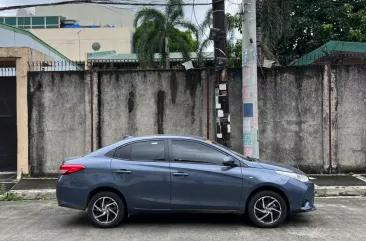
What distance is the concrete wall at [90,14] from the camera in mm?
58719

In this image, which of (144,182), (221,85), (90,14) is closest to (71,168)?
(144,182)

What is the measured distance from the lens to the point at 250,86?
9.77 m

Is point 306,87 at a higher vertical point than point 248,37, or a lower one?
lower

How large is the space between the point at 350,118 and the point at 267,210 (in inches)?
227

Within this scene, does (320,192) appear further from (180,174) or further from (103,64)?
(103,64)

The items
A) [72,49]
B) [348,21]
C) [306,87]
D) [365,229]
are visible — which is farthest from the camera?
[72,49]

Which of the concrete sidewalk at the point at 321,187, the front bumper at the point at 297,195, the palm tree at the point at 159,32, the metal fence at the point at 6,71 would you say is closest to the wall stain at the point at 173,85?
the concrete sidewalk at the point at 321,187

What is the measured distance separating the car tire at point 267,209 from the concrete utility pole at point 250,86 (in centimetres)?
305

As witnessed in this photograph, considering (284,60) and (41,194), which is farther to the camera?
(284,60)

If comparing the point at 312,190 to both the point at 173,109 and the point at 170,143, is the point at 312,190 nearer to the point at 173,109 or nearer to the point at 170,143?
the point at 170,143

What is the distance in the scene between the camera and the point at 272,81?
11.4m

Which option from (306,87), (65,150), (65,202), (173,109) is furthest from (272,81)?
(65,202)

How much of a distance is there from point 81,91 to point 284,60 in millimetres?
11345

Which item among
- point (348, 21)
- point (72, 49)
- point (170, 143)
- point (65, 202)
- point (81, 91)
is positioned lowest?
point (65, 202)
